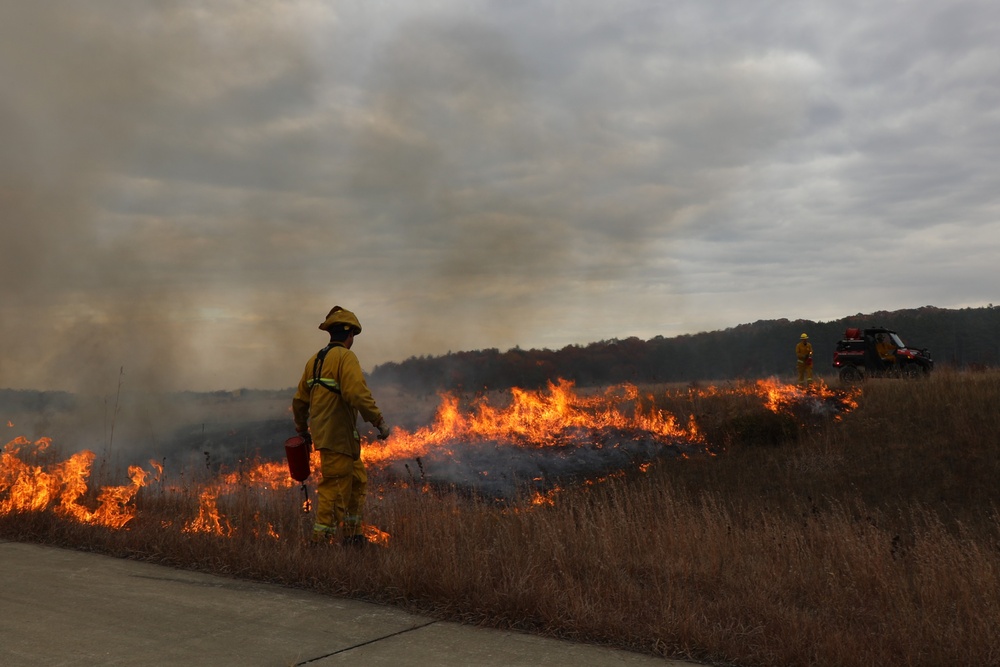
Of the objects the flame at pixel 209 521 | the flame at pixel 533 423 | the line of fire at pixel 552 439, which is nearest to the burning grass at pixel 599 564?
the flame at pixel 209 521

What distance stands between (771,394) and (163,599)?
22.1 metres

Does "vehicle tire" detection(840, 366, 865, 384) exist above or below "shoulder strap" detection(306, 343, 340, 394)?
below

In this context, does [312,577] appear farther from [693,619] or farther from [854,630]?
[854,630]

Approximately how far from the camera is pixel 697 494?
1967 cm

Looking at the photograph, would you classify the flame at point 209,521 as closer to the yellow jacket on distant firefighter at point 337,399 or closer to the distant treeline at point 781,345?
the yellow jacket on distant firefighter at point 337,399

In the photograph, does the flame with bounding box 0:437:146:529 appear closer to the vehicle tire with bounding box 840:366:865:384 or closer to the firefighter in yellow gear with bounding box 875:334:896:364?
the vehicle tire with bounding box 840:366:865:384

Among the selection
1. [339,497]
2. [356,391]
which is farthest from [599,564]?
[356,391]

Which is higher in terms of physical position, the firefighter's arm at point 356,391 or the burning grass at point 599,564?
the firefighter's arm at point 356,391

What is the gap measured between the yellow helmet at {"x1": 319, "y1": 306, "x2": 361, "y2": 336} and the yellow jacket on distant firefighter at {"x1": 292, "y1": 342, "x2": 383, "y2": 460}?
167 millimetres

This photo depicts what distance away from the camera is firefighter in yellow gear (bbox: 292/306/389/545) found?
6664 millimetres

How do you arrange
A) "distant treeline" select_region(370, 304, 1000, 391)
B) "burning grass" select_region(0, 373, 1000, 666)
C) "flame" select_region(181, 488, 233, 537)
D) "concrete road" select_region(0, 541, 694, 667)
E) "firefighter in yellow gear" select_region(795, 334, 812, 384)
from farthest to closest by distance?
"distant treeline" select_region(370, 304, 1000, 391), "firefighter in yellow gear" select_region(795, 334, 812, 384), "flame" select_region(181, 488, 233, 537), "burning grass" select_region(0, 373, 1000, 666), "concrete road" select_region(0, 541, 694, 667)

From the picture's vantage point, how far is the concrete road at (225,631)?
4.16 metres

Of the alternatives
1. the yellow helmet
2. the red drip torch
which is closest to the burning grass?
the red drip torch

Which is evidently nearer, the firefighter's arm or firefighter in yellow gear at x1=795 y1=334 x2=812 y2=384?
the firefighter's arm
